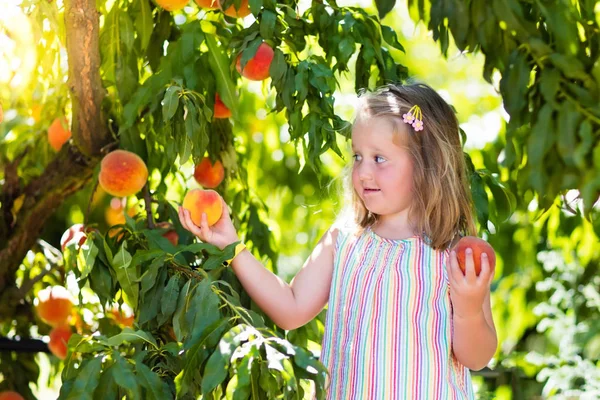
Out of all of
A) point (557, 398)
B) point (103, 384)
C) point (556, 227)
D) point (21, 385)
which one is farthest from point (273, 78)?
point (557, 398)

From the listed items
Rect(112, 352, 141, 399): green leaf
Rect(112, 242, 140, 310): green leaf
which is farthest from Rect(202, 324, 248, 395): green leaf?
Rect(112, 242, 140, 310): green leaf

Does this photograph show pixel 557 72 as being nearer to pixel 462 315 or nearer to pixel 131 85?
pixel 462 315

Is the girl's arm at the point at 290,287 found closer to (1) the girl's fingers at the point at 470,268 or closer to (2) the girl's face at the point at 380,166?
(2) the girl's face at the point at 380,166

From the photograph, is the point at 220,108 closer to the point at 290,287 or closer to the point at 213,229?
the point at 213,229

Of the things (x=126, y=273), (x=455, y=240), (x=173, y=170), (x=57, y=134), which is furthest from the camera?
(x=57, y=134)

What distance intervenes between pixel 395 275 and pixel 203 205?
400 millimetres

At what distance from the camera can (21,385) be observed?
253cm

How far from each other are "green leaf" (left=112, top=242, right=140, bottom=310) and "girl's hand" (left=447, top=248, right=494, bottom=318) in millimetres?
560

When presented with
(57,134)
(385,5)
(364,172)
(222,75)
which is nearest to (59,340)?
(57,134)

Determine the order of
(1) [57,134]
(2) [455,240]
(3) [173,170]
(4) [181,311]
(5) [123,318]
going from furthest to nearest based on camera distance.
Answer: (1) [57,134] → (5) [123,318] → (3) [173,170] → (2) [455,240] → (4) [181,311]

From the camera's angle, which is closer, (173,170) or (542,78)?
(542,78)

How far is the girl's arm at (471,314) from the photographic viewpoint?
1550 mm

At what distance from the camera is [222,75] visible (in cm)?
180

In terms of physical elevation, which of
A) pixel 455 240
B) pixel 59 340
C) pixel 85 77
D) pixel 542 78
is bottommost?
pixel 59 340
